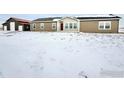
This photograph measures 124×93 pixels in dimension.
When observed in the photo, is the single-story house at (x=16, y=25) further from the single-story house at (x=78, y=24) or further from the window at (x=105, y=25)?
the window at (x=105, y=25)

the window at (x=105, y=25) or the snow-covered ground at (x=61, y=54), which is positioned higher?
the window at (x=105, y=25)

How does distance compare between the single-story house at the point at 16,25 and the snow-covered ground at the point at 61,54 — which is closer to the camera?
the snow-covered ground at the point at 61,54

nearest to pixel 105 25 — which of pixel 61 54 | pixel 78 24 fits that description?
pixel 78 24

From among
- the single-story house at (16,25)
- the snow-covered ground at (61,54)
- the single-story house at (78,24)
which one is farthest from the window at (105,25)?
the single-story house at (16,25)

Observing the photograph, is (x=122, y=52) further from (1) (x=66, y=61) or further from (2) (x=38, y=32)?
(2) (x=38, y=32)
